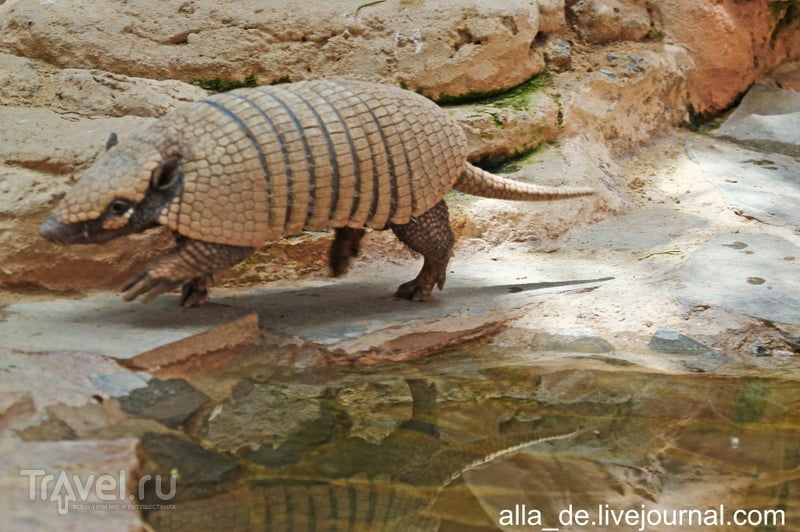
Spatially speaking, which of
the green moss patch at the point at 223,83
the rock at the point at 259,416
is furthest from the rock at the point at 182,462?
the green moss patch at the point at 223,83

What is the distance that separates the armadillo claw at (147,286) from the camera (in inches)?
183

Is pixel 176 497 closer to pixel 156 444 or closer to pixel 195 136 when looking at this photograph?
pixel 156 444

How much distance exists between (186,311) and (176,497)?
1.82 metres

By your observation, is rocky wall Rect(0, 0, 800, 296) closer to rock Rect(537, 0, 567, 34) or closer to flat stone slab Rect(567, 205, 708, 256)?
rock Rect(537, 0, 567, 34)

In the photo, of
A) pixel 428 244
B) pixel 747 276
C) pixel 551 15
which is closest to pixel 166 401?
pixel 428 244

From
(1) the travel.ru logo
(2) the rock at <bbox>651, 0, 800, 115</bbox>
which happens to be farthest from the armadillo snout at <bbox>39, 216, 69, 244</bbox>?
(2) the rock at <bbox>651, 0, 800, 115</bbox>

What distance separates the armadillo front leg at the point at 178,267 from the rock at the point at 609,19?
4950 mm

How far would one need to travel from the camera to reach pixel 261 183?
15.4 feet

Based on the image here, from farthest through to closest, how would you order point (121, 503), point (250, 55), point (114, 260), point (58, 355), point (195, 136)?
point (250, 55) → point (114, 260) → point (195, 136) → point (58, 355) → point (121, 503)

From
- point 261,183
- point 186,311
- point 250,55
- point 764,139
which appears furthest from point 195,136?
point 764,139

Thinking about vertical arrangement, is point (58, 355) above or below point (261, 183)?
below

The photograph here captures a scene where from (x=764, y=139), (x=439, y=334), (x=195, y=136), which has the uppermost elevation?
(x=195, y=136)

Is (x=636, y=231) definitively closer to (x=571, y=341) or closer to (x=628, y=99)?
(x=628, y=99)

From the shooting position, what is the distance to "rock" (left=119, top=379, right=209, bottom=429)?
13.3ft
